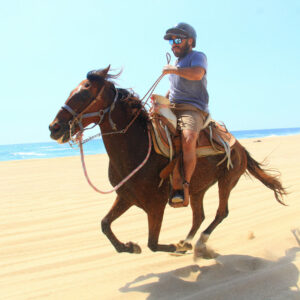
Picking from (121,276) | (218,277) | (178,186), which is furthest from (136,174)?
(218,277)

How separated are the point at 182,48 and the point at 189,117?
0.90 m

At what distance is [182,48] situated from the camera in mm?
4234

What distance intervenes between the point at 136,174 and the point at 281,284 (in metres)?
2.05

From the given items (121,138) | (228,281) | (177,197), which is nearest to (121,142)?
(121,138)

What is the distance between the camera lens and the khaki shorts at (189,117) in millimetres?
4070

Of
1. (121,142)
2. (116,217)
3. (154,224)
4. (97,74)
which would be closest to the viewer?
→ (97,74)

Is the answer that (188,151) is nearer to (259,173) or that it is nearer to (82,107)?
(82,107)

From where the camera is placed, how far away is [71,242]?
530cm

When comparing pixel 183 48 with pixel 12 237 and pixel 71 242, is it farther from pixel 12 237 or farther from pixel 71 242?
pixel 12 237

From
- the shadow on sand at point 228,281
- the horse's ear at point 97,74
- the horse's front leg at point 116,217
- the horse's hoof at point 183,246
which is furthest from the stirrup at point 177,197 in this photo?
the horse's ear at point 97,74

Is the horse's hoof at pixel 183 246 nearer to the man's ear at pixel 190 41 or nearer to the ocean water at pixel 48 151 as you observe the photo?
the man's ear at pixel 190 41

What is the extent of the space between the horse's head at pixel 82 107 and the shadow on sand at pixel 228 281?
6.27 ft

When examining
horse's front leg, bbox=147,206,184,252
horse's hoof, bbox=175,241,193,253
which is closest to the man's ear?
horse's front leg, bbox=147,206,184,252

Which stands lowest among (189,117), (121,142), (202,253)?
(202,253)
